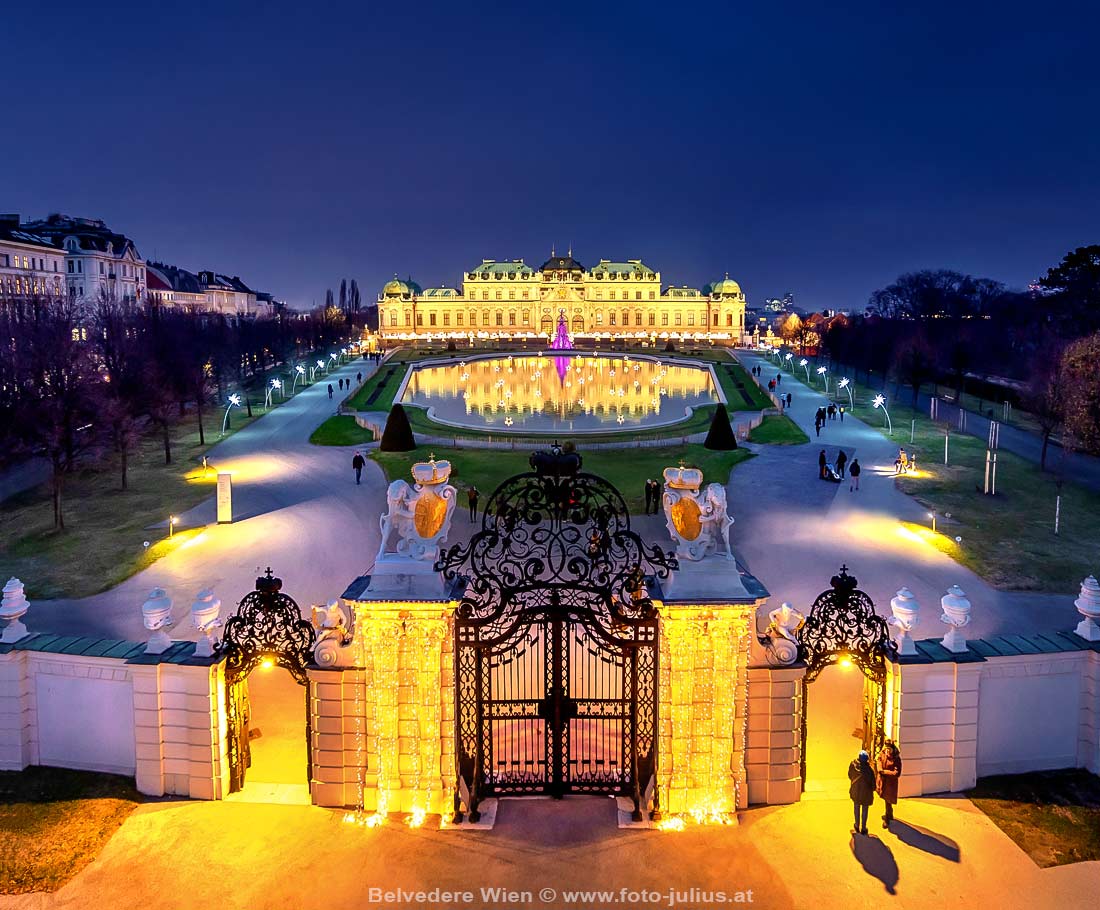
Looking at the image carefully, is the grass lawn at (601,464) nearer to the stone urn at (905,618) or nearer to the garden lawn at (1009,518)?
the garden lawn at (1009,518)

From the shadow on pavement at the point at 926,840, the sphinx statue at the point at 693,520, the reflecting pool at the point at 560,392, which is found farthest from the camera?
the reflecting pool at the point at 560,392

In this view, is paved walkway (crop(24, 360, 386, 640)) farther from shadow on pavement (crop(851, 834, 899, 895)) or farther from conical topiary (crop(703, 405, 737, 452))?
conical topiary (crop(703, 405, 737, 452))

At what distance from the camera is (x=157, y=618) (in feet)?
31.5

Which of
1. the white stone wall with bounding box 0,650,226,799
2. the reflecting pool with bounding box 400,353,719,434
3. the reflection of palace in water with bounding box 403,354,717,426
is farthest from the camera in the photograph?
the reflection of palace in water with bounding box 403,354,717,426

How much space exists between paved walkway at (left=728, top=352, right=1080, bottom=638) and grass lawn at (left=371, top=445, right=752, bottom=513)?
1.30m

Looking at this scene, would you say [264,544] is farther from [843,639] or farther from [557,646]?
[843,639]

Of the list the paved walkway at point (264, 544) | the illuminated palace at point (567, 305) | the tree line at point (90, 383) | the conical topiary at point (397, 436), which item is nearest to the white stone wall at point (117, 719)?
the paved walkway at point (264, 544)

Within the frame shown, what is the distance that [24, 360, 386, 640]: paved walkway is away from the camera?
17.0 meters

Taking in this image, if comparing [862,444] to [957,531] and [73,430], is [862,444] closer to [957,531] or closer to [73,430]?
[957,531]

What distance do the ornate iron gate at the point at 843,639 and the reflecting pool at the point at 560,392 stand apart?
104 ft

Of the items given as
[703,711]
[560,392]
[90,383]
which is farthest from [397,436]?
[560,392]

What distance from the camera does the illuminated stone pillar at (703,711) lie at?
932 cm

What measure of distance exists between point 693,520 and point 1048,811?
573 cm

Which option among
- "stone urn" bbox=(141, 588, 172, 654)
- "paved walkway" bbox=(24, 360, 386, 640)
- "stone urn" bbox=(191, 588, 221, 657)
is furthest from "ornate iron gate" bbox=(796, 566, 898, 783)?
"paved walkway" bbox=(24, 360, 386, 640)
